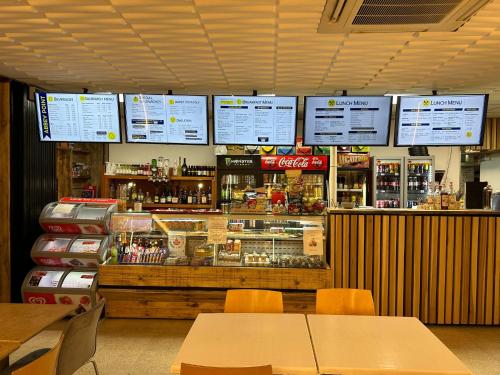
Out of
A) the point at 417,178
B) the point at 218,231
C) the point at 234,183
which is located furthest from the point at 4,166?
the point at 417,178

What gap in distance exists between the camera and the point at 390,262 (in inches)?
205

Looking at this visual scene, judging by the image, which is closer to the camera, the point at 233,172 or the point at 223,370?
the point at 223,370

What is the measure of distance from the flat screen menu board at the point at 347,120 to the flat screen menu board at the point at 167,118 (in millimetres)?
1194

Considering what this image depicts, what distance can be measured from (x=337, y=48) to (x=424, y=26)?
3.06ft

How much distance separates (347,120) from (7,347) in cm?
384

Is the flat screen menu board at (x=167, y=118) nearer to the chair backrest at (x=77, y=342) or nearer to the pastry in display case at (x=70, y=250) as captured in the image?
the pastry in display case at (x=70, y=250)

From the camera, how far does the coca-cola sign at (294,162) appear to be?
7.71m

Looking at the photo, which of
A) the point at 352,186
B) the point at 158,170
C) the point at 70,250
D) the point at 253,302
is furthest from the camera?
the point at 352,186

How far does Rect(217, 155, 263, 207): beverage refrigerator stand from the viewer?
7.78m

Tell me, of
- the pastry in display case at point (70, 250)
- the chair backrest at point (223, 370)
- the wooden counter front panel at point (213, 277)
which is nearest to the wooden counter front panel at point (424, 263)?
the wooden counter front panel at point (213, 277)

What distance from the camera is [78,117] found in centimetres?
493

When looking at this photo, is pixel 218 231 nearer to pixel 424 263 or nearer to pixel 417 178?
pixel 424 263

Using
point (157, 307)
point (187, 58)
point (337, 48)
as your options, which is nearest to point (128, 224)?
point (157, 307)

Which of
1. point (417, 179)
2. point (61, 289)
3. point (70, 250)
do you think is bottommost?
point (61, 289)
